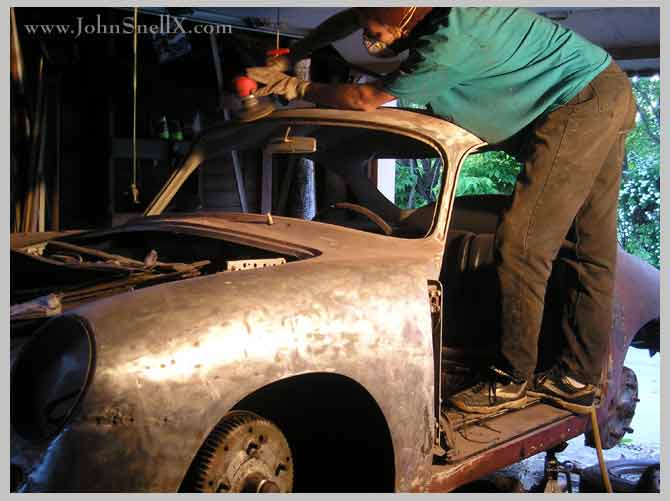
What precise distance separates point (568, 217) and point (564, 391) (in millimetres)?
762

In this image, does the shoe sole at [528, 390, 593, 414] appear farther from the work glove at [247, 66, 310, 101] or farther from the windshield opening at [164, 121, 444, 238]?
the work glove at [247, 66, 310, 101]

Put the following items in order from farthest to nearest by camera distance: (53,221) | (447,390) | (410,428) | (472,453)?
(53,221)
(447,390)
(472,453)
(410,428)

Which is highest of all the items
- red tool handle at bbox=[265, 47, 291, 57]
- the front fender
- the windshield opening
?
red tool handle at bbox=[265, 47, 291, 57]

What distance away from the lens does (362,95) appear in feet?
10.1

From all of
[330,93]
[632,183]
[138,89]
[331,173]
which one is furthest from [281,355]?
[632,183]

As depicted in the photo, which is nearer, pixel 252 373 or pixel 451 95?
pixel 252 373

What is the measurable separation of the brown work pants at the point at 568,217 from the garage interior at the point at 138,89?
7.94ft

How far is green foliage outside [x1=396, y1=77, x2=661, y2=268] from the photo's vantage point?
9.09 meters

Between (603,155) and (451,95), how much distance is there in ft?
2.22

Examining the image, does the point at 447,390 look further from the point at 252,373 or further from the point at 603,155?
the point at 252,373

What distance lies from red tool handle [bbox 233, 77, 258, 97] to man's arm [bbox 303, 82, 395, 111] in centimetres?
23

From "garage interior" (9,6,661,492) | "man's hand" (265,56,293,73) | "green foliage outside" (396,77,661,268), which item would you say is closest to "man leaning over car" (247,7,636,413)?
"man's hand" (265,56,293,73)

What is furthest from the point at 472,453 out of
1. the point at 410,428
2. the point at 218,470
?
the point at 218,470

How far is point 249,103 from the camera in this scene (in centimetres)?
333
